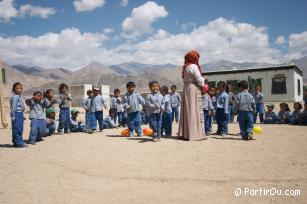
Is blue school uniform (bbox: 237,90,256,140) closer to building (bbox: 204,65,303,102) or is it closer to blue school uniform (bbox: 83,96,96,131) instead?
blue school uniform (bbox: 83,96,96,131)

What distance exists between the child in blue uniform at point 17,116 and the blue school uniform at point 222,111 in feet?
18.5

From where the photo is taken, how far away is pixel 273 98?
2897cm

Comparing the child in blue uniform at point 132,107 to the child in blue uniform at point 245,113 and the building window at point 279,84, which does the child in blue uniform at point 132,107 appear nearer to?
the child in blue uniform at point 245,113

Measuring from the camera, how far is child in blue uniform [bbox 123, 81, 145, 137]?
9.27m

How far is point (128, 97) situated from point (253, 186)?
227 inches

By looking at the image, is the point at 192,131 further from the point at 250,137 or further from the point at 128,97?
the point at 128,97

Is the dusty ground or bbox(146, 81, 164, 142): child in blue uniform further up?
bbox(146, 81, 164, 142): child in blue uniform

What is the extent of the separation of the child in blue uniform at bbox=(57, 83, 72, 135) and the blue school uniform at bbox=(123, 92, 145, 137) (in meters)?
2.36

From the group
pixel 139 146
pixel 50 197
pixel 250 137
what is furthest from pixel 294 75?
pixel 50 197

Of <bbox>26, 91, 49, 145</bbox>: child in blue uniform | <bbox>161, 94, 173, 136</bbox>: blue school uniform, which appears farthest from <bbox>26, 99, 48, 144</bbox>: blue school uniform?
<bbox>161, 94, 173, 136</bbox>: blue school uniform

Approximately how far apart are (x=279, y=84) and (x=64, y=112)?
23.5 m

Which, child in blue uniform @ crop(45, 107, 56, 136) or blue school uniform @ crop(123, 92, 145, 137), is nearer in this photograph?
blue school uniform @ crop(123, 92, 145, 137)

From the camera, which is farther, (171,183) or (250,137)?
(250,137)


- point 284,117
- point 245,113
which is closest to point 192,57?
point 245,113
